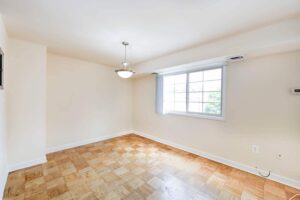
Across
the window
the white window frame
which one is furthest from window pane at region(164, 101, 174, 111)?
the white window frame

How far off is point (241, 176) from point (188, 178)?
2.99 feet

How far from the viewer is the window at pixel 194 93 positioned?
2.79 metres

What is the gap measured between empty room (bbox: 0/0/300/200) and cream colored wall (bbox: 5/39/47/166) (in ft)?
0.05

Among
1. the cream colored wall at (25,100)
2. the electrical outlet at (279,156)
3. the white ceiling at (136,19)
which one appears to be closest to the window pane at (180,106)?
the white ceiling at (136,19)

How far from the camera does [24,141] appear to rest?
7.93ft

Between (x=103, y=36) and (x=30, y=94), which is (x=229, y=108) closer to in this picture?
(x=103, y=36)

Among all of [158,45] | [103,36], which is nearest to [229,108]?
[158,45]

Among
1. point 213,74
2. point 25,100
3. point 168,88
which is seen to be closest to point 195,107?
point 213,74

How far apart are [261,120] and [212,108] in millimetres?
832

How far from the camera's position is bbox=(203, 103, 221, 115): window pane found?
2768 millimetres

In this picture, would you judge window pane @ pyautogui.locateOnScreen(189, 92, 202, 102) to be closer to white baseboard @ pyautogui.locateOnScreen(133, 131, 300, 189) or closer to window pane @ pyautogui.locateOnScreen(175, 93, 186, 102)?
window pane @ pyautogui.locateOnScreen(175, 93, 186, 102)

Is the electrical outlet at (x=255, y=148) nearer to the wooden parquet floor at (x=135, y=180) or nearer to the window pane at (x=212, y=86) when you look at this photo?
the wooden parquet floor at (x=135, y=180)

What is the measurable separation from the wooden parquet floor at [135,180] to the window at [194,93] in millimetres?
1076

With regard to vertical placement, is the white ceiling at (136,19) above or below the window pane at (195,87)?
above
